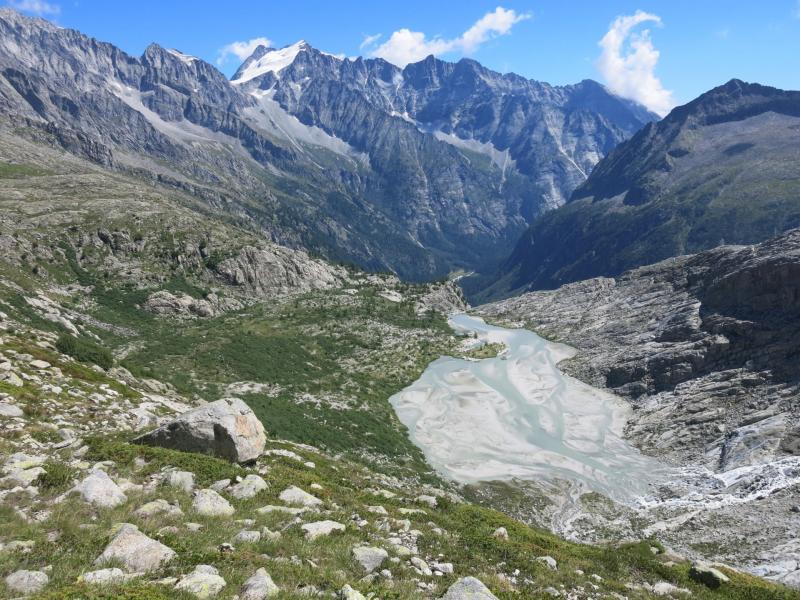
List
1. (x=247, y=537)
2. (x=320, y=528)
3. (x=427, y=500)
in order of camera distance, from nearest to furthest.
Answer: (x=247, y=537), (x=320, y=528), (x=427, y=500)

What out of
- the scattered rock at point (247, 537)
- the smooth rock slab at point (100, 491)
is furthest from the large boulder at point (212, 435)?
the scattered rock at point (247, 537)

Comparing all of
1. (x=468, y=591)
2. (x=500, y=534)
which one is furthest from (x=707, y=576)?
(x=468, y=591)

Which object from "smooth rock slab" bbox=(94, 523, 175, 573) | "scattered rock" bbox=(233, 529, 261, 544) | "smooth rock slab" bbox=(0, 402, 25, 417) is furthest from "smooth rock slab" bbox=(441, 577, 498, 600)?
"smooth rock slab" bbox=(0, 402, 25, 417)

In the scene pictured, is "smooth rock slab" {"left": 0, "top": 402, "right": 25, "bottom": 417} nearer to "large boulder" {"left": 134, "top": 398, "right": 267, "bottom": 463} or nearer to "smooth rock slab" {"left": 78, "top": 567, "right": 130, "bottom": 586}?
"large boulder" {"left": 134, "top": 398, "right": 267, "bottom": 463}

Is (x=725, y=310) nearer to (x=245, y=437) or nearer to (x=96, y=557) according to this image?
(x=245, y=437)

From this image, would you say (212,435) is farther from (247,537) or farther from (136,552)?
(136,552)

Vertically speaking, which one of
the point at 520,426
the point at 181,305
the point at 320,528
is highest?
the point at 181,305

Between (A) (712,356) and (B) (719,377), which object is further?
(A) (712,356)

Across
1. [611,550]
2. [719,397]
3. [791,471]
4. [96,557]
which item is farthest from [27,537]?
[719,397]
